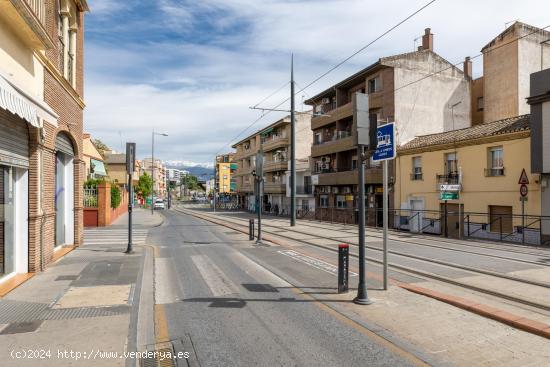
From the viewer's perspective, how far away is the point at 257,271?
35.3ft

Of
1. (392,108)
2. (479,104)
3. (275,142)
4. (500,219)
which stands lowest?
(500,219)

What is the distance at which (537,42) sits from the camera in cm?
2912

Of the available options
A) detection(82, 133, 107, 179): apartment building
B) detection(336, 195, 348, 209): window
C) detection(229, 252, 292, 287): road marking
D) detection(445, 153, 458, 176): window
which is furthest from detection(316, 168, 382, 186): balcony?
detection(82, 133, 107, 179): apartment building

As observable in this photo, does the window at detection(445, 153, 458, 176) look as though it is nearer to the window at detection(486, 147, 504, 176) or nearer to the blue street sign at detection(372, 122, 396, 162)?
the window at detection(486, 147, 504, 176)

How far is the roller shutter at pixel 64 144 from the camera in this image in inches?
491

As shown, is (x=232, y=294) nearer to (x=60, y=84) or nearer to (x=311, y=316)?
(x=311, y=316)

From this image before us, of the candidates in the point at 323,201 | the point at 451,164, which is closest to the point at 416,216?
the point at 451,164

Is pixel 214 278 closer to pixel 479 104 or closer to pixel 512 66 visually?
pixel 512 66

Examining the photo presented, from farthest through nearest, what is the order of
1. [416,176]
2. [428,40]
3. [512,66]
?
1. [428,40]
2. [512,66]
3. [416,176]

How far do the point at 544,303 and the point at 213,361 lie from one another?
645 cm

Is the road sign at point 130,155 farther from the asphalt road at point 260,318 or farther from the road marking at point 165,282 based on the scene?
the asphalt road at point 260,318

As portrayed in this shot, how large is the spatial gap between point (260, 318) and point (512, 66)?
3033 centimetres

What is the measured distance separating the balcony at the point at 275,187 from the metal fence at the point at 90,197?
26189mm

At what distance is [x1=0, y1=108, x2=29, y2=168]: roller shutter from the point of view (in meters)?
8.31
